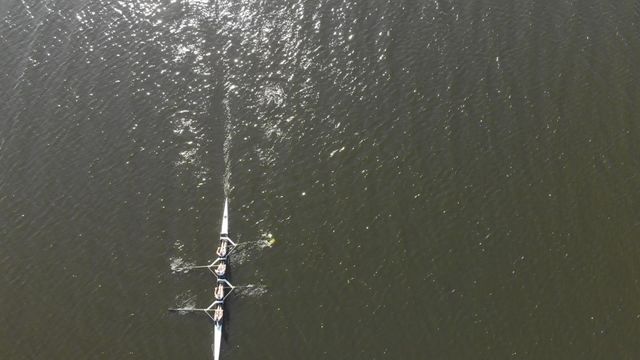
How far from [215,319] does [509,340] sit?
49.9 ft

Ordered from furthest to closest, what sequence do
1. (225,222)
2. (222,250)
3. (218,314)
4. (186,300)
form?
(225,222)
(222,250)
(186,300)
(218,314)

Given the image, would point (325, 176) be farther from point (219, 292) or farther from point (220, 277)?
point (219, 292)

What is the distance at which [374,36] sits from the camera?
4772 centimetres

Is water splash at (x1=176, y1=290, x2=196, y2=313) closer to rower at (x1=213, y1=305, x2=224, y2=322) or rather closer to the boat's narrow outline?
the boat's narrow outline

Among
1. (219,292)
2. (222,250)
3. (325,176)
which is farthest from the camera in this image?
(325,176)

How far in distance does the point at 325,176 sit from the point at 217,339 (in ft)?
37.7

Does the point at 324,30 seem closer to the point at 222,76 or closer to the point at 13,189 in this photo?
the point at 222,76

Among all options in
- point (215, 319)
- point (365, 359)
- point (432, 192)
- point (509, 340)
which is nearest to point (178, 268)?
point (215, 319)

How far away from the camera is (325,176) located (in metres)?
41.9

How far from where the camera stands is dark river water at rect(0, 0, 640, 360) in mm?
36906

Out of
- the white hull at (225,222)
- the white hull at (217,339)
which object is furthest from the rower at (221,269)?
the white hull at (217,339)

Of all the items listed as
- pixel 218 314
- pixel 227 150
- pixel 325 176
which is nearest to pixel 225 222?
pixel 227 150

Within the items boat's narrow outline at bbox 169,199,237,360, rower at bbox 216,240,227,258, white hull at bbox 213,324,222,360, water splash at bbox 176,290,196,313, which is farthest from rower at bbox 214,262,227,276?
white hull at bbox 213,324,222,360

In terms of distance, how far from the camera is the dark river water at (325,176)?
36906 mm
